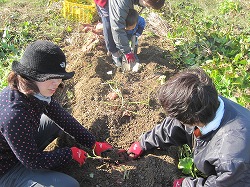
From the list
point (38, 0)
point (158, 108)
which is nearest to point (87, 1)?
point (38, 0)

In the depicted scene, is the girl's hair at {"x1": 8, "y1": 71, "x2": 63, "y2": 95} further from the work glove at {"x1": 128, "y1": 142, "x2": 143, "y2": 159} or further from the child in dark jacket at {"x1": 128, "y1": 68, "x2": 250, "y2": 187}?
the work glove at {"x1": 128, "y1": 142, "x2": 143, "y2": 159}

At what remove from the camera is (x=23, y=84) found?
1968 millimetres

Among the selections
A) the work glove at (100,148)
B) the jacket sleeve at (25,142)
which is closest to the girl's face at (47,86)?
the jacket sleeve at (25,142)

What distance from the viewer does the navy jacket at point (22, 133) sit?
197 centimetres

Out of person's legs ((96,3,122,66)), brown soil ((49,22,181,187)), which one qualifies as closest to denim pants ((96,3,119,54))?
person's legs ((96,3,122,66))

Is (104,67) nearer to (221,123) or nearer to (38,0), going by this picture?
(221,123)

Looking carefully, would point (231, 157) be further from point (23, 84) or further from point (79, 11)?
point (79, 11)

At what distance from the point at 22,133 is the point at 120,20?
149 centimetres

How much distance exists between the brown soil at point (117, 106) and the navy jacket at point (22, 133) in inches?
11.8

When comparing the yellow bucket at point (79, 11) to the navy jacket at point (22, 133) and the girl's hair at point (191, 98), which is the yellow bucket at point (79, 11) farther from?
the girl's hair at point (191, 98)

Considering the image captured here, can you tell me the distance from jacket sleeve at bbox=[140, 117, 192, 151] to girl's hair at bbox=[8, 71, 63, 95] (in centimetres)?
91

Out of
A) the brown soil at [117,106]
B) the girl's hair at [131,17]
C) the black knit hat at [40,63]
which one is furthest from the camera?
the girl's hair at [131,17]

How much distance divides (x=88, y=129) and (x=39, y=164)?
637 mm

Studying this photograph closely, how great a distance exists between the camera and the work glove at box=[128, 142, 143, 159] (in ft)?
8.14
